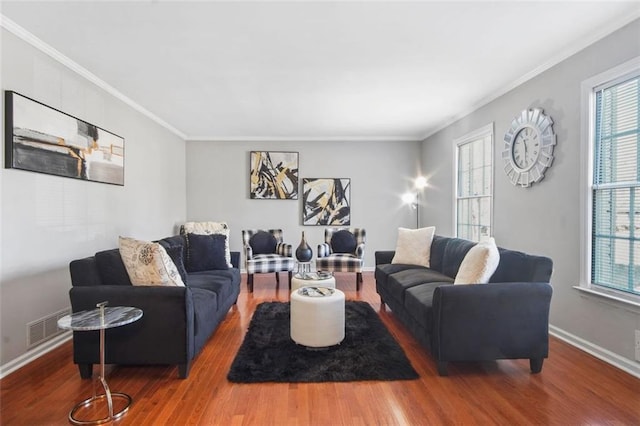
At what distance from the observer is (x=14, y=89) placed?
2.52 metres

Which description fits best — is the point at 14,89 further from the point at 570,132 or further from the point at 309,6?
the point at 570,132

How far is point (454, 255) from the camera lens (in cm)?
351

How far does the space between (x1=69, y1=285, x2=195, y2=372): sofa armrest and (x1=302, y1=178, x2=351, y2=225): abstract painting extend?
4165 millimetres

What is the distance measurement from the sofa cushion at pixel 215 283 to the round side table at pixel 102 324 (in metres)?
0.98

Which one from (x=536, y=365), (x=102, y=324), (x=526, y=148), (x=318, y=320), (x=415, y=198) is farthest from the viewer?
(x=415, y=198)

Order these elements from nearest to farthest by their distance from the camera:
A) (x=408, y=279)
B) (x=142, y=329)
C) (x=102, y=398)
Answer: (x=102, y=398)
(x=142, y=329)
(x=408, y=279)

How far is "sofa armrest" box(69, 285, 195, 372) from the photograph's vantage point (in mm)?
2275

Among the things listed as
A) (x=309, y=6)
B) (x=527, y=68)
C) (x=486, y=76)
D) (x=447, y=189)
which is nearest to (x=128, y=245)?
(x=309, y=6)

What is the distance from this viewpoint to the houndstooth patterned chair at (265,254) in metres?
5.05

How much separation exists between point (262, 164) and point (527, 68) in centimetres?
443

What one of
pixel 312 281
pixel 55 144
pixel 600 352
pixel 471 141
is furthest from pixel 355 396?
pixel 471 141

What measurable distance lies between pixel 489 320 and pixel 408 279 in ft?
3.65

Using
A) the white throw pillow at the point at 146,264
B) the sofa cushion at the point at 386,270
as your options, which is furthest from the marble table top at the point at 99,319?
the sofa cushion at the point at 386,270

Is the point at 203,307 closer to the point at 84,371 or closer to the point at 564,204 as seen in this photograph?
the point at 84,371
